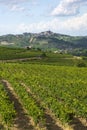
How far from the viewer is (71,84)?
58.9 m

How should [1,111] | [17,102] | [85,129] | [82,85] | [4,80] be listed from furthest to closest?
[4,80] < [82,85] < [17,102] < [1,111] < [85,129]

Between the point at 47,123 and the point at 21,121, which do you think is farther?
the point at 21,121

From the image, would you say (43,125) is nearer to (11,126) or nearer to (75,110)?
(11,126)

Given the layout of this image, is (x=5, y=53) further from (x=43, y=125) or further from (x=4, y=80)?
(x=43, y=125)

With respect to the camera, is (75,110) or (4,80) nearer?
(75,110)

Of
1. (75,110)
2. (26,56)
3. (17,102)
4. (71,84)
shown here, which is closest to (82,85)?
(71,84)

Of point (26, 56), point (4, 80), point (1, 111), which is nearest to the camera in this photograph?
point (1, 111)

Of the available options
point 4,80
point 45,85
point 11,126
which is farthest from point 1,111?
point 4,80

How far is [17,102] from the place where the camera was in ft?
149

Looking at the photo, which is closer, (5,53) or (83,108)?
(83,108)

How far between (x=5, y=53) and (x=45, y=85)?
137 m

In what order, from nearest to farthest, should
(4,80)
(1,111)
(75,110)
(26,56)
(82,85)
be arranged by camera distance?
(1,111)
(75,110)
(82,85)
(4,80)
(26,56)

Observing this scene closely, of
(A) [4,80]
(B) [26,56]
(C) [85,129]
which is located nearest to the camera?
(C) [85,129]

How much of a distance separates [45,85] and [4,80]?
18.9 m
